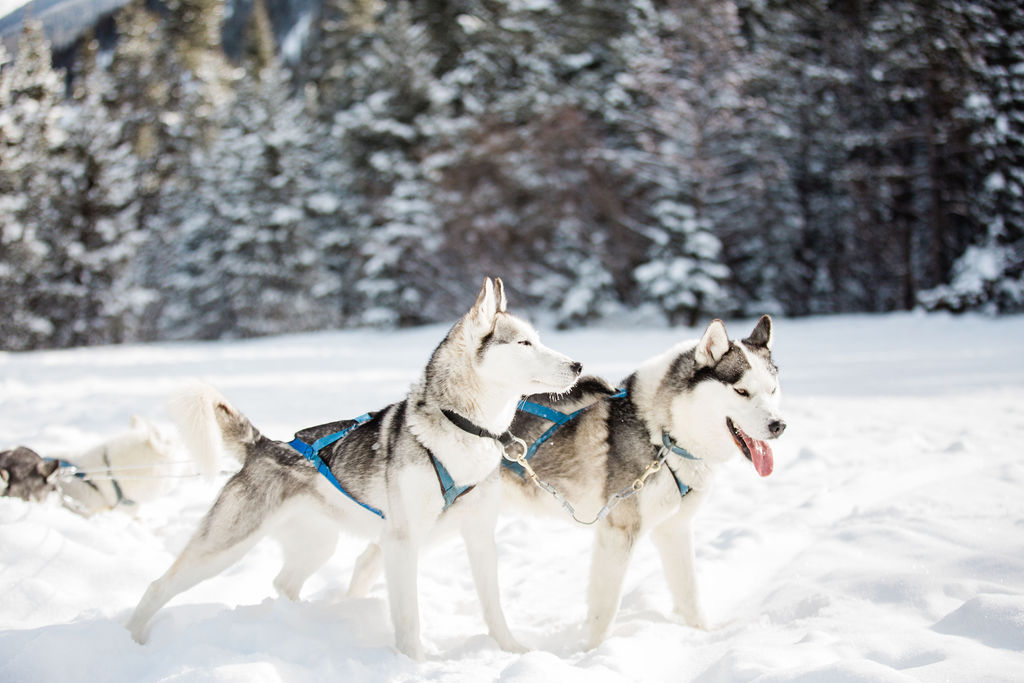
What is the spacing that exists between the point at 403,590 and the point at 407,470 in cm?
51

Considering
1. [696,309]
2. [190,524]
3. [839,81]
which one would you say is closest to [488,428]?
[190,524]

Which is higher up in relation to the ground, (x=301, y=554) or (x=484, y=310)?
(x=484, y=310)

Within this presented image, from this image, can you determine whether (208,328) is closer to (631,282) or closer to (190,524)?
(631,282)

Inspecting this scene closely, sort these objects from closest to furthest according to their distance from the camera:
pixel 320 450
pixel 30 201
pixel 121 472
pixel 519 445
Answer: pixel 320 450 → pixel 519 445 → pixel 121 472 → pixel 30 201

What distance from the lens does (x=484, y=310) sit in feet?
9.02

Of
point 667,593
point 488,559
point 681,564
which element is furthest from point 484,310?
point 667,593

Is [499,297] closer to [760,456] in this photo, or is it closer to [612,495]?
[612,495]

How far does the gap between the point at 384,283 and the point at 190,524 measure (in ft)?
62.5

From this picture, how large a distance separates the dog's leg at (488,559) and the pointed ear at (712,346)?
1187 mm

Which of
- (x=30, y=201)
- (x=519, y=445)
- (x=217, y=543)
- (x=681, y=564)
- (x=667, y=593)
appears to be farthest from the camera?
(x=30, y=201)

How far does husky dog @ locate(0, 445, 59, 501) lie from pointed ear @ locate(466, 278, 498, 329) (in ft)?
11.0

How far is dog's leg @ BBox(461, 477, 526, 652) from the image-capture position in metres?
2.75

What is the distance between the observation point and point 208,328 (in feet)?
91.1

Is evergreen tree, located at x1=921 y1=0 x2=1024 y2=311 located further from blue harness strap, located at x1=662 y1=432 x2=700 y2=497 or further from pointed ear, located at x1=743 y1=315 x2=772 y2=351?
blue harness strap, located at x1=662 y1=432 x2=700 y2=497
